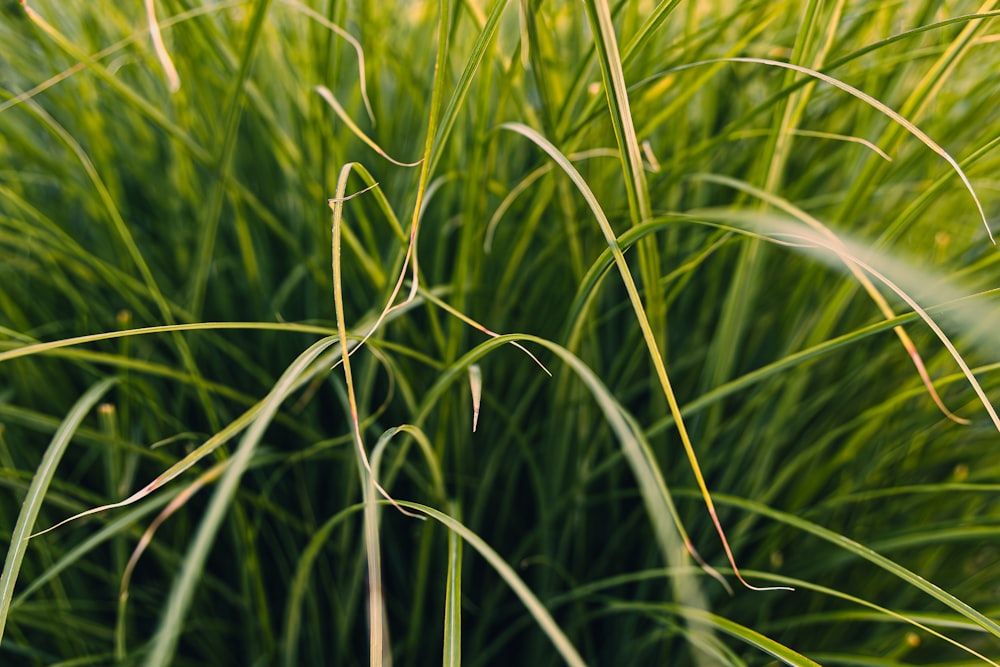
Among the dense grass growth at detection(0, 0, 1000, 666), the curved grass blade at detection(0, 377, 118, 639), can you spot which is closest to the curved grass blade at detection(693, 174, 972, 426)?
the dense grass growth at detection(0, 0, 1000, 666)

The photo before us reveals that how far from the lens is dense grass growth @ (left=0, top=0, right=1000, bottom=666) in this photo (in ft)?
1.48

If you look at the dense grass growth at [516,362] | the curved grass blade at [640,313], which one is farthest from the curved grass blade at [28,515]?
the curved grass blade at [640,313]

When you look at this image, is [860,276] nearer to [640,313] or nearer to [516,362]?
[640,313]

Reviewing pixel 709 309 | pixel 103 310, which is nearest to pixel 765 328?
pixel 709 309

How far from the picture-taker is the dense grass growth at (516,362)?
45cm

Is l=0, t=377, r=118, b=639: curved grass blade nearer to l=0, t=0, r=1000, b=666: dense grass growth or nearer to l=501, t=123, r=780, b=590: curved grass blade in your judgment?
l=0, t=0, r=1000, b=666: dense grass growth

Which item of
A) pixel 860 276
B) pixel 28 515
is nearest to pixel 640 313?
pixel 860 276

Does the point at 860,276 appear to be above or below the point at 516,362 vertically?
above

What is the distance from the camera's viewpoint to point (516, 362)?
550 millimetres

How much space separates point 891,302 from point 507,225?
257mm

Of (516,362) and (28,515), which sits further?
(516,362)

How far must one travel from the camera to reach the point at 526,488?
58 centimetres

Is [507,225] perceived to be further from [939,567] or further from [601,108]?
[939,567]

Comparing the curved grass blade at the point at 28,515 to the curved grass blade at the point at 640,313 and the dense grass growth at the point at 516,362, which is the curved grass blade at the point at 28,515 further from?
the curved grass blade at the point at 640,313
